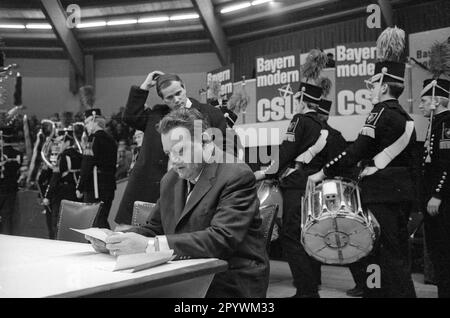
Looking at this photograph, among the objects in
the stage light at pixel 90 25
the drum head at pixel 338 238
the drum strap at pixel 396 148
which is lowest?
the drum head at pixel 338 238

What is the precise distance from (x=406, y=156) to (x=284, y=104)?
0.81 metres

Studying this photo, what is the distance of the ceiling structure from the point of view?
285 centimetres

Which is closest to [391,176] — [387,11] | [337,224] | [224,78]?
[337,224]

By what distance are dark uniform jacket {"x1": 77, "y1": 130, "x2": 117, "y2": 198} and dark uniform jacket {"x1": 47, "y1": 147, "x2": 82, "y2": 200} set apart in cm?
15

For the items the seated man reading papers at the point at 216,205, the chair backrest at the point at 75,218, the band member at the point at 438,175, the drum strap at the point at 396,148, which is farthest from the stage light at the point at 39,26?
the band member at the point at 438,175

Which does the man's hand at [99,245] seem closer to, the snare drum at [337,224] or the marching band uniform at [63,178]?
the snare drum at [337,224]

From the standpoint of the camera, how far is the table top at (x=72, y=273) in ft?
3.34

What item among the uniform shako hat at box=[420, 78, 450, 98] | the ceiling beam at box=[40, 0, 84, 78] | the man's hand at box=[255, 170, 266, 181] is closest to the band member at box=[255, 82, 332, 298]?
the man's hand at box=[255, 170, 266, 181]

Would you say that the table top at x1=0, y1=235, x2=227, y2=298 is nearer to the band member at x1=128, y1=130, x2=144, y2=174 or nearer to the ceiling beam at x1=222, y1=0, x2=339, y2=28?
the band member at x1=128, y1=130, x2=144, y2=174

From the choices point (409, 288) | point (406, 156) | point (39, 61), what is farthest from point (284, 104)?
point (39, 61)

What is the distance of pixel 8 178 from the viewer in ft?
10.2

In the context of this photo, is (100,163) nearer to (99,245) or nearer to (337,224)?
(337,224)

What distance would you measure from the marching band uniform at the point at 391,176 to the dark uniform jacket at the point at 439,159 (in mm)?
98

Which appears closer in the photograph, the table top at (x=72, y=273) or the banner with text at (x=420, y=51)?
the table top at (x=72, y=273)
